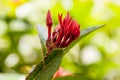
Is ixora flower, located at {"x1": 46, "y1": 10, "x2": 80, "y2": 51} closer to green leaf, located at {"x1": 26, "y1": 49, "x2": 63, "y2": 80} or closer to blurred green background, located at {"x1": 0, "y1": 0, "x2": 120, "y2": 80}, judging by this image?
green leaf, located at {"x1": 26, "y1": 49, "x2": 63, "y2": 80}

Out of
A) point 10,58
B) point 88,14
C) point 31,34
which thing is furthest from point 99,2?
point 10,58

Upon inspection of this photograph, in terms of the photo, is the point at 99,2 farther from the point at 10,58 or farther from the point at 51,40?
the point at 51,40

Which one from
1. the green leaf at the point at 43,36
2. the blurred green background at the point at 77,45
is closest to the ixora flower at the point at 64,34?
the green leaf at the point at 43,36

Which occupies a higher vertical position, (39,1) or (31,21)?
(39,1)

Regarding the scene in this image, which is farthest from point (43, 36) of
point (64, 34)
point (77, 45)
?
point (77, 45)

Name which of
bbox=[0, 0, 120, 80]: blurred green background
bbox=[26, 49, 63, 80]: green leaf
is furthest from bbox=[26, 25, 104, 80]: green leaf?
bbox=[0, 0, 120, 80]: blurred green background
